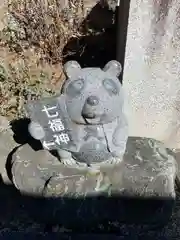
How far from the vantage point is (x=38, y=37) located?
3.88 m

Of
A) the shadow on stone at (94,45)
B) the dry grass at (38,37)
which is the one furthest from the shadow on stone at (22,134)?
the shadow on stone at (94,45)

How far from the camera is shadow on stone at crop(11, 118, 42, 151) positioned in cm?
265

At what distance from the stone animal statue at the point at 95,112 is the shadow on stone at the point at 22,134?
27 centimetres

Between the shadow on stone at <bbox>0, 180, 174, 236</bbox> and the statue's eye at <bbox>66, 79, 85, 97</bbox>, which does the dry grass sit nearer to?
the shadow on stone at <bbox>0, 180, 174, 236</bbox>

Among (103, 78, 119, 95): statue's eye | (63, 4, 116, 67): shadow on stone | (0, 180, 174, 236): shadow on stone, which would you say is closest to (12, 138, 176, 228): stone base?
(0, 180, 174, 236): shadow on stone

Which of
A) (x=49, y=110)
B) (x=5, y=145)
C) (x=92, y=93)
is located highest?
(x=92, y=93)

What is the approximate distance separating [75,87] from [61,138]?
10.9 inches

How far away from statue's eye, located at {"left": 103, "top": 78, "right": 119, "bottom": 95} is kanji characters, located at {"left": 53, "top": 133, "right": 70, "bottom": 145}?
0.31 metres

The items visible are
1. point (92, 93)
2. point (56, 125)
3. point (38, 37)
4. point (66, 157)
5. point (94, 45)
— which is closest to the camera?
point (92, 93)

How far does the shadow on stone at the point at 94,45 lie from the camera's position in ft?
12.8

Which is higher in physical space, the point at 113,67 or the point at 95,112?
the point at 113,67

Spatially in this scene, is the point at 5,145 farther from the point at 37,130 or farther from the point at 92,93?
the point at 92,93

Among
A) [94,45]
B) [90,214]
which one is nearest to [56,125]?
[90,214]

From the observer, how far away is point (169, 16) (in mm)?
2473
